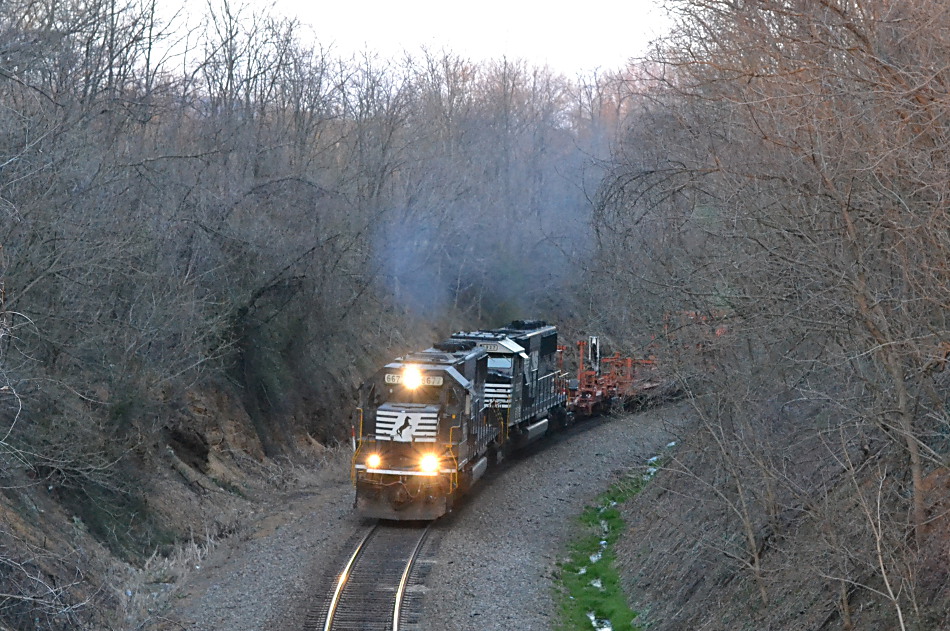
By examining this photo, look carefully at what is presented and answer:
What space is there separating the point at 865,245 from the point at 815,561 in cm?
335

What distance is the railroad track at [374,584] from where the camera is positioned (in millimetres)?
11969

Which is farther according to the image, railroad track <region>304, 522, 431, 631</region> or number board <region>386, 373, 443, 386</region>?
number board <region>386, 373, 443, 386</region>

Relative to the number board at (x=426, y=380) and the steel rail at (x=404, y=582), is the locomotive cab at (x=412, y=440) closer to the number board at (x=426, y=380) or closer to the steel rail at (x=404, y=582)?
the number board at (x=426, y=380)

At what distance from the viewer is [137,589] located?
13.5 m

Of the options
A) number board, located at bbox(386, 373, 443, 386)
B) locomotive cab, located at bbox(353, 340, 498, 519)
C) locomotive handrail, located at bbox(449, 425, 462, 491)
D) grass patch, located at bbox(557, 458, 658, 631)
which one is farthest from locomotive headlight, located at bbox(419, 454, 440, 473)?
grass patch, located at bbox(557, 458, 658, 631)

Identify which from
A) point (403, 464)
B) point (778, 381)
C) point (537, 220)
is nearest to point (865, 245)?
point (778, 381)

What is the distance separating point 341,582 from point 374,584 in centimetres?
49

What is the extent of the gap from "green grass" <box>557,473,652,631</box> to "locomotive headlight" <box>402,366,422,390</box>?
13.8 feet

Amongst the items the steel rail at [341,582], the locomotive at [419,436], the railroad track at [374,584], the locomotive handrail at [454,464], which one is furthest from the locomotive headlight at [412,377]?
the steel rail at [341,582]

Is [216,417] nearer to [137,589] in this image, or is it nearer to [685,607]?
[137,589]

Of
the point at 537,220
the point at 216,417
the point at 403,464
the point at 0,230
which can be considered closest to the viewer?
the point at 0,230

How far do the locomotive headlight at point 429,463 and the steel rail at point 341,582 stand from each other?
1.48 meters

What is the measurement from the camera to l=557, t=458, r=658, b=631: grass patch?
12992 mm

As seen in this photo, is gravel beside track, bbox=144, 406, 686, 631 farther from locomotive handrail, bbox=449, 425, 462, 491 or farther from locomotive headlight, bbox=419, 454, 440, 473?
locomotive headlight, bbox=419, 454, 440, 473
